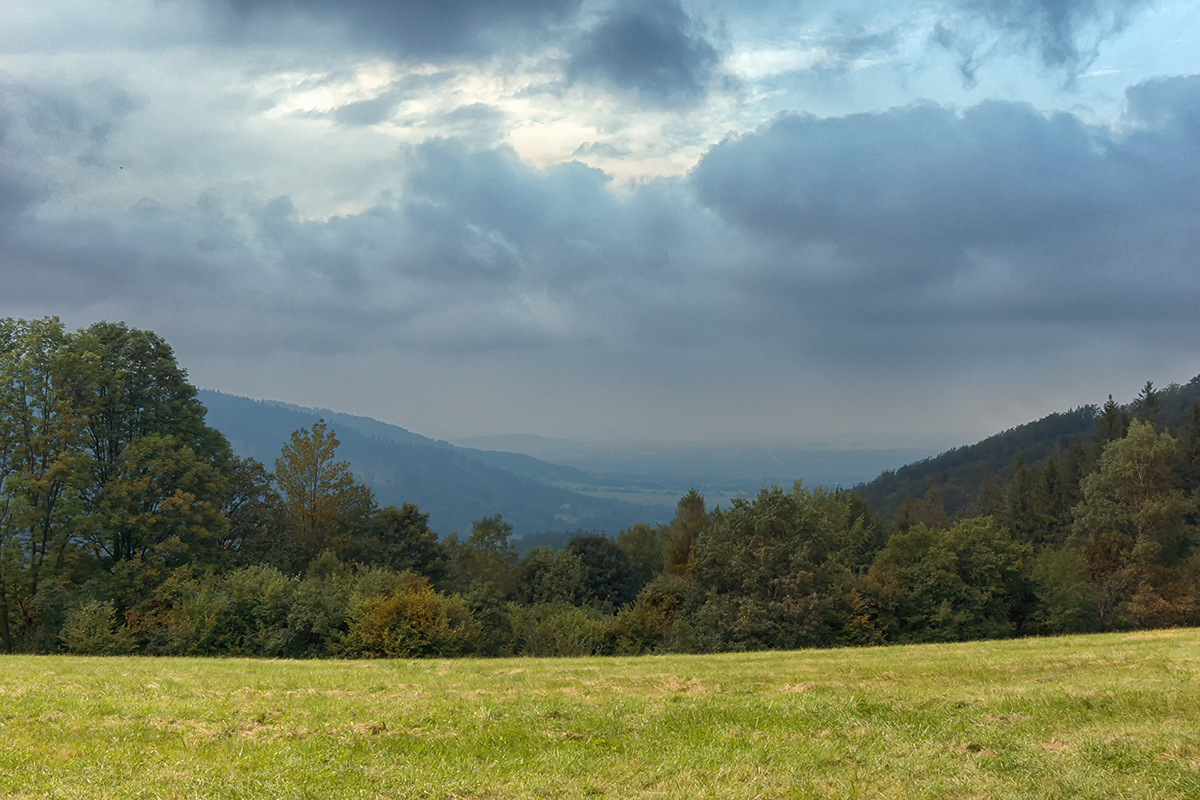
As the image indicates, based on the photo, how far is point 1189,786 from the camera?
317 inches

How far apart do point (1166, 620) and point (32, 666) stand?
7689cm

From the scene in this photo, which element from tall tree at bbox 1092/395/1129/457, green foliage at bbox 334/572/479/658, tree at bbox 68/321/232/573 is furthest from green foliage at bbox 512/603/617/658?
tall tree at bbox 1092/395/1129/457

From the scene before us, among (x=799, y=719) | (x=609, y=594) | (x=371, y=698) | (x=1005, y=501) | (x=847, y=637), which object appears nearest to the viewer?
(x=799, y=719)

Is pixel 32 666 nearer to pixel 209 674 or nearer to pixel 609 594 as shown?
pixel 209 674

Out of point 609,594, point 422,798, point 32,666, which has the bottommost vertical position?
point 609,594

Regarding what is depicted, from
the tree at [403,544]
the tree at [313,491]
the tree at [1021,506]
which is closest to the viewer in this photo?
the tree at [313,491]

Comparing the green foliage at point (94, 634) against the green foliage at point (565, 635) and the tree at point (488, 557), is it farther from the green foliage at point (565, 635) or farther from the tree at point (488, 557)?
the tree at point (488, 557)

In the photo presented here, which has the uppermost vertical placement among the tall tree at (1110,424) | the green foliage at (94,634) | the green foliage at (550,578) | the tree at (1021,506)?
the tall tree at (1110,424)

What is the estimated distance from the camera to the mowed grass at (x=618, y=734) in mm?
8523

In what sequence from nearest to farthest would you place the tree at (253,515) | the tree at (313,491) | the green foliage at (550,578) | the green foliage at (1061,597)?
the green foliage at (1061,597)
the tree at (253,515)
the tree at (313,491)
the green foliage at (550,578)

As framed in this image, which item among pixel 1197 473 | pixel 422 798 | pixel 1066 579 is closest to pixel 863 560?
pixel 1066 579

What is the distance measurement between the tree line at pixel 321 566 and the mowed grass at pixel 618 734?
57.5 feet

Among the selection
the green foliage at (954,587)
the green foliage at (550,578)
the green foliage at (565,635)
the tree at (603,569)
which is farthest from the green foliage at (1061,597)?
the green foliage at (550,578)

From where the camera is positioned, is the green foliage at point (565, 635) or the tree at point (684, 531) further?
the tree at point (684, 531)
